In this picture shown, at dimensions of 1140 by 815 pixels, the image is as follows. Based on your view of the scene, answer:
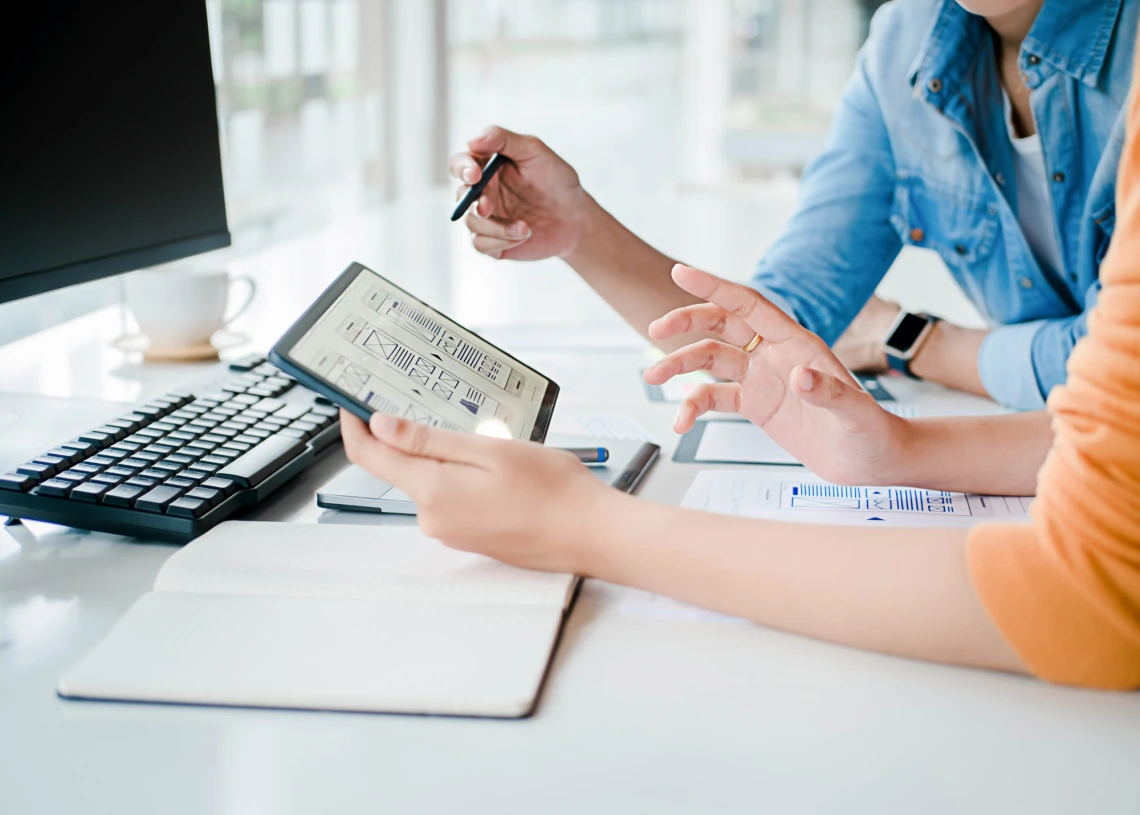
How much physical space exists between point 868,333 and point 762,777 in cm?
88

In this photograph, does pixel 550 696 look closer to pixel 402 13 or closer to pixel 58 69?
pixel 58 69

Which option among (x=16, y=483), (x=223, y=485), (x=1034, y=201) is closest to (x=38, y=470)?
(x=16, y=483)

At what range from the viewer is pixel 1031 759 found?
1.49 feet

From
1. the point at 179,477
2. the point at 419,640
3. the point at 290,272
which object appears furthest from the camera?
the point at 290,272

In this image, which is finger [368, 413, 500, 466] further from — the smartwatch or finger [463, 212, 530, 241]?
the smartwatch

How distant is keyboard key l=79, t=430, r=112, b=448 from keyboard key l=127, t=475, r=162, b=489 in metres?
0.06

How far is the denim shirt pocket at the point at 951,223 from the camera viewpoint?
1144 millimetres

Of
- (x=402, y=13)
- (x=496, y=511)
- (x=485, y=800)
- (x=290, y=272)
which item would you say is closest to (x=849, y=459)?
(x=496, y=511)

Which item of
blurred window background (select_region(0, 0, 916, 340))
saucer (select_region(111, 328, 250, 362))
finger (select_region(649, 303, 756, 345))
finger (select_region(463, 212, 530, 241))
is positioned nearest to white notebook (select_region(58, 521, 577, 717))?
finger (select_region(649, 303, 756, 345))

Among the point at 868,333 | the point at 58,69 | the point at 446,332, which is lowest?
the point at 868,333

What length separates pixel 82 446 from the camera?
0.72 metres

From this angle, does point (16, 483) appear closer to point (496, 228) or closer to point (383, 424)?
point (383, 424)

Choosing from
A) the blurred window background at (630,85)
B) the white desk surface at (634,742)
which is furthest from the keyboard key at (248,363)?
the blurred window background at (630,85)

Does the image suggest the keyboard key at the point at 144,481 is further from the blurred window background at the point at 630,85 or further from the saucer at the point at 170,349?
the blurred window background at the point at 630,85
